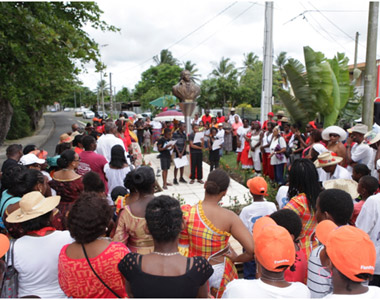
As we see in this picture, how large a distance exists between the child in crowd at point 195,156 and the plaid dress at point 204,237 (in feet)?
17.7

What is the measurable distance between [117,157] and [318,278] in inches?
117

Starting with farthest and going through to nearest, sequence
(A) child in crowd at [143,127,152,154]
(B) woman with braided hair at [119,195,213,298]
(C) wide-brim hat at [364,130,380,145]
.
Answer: (A) child in crowd at [143,127,152,154] → (C) wide-brim hat at [364,130,380,145] → (B) woman with braided hair at [119,195,213,298]

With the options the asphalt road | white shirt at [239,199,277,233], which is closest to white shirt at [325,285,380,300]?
white shirt at [239,199,277,233]

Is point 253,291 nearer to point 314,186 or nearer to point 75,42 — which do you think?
point 314,186

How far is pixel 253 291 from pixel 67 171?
2.76 meters

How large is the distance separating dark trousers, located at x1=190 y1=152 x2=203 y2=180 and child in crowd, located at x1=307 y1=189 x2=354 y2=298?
5.58m

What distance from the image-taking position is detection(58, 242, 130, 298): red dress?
183cm

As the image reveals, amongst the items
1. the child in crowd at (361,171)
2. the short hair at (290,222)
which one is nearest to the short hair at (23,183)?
the short hair at (290,222)

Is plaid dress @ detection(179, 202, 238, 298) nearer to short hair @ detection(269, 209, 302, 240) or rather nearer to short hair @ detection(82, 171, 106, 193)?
short hair @ detection(269, 209, 302, 240)

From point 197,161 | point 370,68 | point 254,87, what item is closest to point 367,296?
point 370,68

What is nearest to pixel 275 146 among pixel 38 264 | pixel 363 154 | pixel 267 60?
pixel 363 154

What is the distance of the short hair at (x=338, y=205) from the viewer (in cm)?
232

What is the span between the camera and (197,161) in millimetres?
8047

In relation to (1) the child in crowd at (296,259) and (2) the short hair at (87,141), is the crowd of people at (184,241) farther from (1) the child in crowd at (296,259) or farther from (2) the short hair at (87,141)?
(2) the short hair at (87,141)
